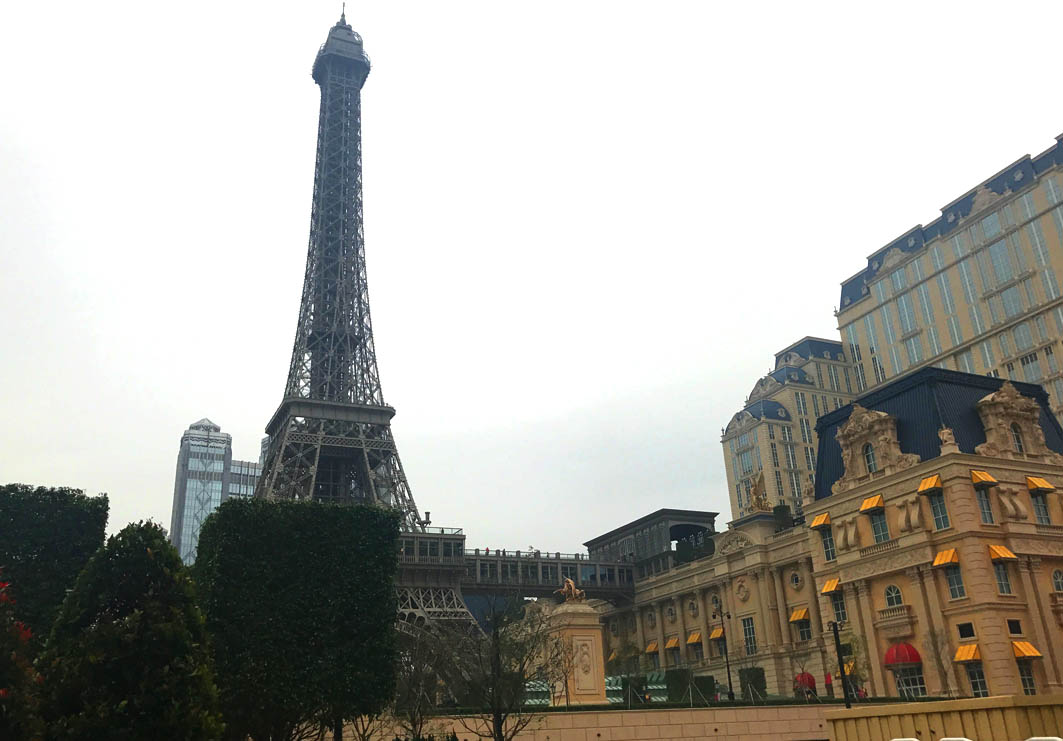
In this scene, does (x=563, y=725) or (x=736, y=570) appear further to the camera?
(x=736, y=570)

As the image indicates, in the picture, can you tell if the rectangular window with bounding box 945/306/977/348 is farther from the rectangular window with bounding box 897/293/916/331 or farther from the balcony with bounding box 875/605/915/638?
the balcony with bounding box 875/605/915/638

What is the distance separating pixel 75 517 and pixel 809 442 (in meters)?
104

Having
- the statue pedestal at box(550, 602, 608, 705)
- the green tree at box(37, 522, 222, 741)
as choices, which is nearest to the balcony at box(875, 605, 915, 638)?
the statue pedestal at box(550, 602, 608, 705)

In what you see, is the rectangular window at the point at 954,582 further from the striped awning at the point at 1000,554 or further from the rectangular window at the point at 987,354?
the rectangular window at the point at 987,354

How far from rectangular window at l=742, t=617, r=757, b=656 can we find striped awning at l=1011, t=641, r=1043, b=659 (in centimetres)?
2752

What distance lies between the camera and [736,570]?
76.8 meters

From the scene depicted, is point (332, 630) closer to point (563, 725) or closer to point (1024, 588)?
point (563, 725)

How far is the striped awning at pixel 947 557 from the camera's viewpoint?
4994cm

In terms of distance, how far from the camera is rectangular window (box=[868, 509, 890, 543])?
5561cm

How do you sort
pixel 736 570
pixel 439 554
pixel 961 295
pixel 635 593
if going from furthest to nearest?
pixel 961 295
pixel 635 593
pixel 439 554
pixel 736 570

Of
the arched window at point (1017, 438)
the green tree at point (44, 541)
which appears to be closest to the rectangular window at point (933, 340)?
the arched window at point (1017, 438)

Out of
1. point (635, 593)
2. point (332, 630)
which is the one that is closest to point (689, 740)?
point (332, 630)

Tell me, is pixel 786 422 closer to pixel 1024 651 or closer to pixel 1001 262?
pixel 1001 262

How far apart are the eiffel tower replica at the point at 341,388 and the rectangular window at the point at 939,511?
147 feet
